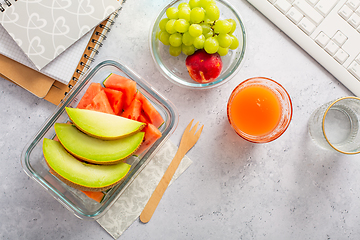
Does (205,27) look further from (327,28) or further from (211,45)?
(327,28)

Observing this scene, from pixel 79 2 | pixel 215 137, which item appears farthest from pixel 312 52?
pixel 79 2

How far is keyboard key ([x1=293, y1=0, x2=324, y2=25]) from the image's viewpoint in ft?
2.66

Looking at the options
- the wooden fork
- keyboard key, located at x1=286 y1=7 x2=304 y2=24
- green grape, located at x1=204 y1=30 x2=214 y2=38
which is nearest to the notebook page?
green grape, located at x1=204 y1=30 x2=214 y2=38

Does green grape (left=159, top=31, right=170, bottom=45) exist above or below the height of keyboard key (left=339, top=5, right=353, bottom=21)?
below

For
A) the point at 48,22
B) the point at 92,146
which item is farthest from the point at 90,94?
the point at 48,22

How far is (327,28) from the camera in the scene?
819 mm

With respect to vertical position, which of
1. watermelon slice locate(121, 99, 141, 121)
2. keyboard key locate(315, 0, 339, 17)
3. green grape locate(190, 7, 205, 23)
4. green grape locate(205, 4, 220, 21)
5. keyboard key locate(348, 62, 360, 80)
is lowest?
watermelon slice locate(121, 99, 141, 121)

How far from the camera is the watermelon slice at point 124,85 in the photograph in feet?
2.58

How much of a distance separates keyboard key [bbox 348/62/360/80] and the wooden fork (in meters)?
0.57

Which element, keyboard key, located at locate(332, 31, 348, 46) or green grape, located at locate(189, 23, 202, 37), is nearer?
green grape, located at locate(189, 23, 202, 37)

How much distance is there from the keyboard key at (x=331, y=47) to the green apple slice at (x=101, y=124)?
698 mm

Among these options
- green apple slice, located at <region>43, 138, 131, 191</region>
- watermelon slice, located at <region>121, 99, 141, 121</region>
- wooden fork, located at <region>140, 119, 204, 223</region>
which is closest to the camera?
green apple slice, located at <region>43, 138, 131, 191</region>

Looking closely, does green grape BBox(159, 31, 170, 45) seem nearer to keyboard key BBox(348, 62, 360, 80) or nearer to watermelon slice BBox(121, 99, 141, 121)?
watermelon slice BBox(121, 99, 141, 121)

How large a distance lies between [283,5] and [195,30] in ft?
1.16
